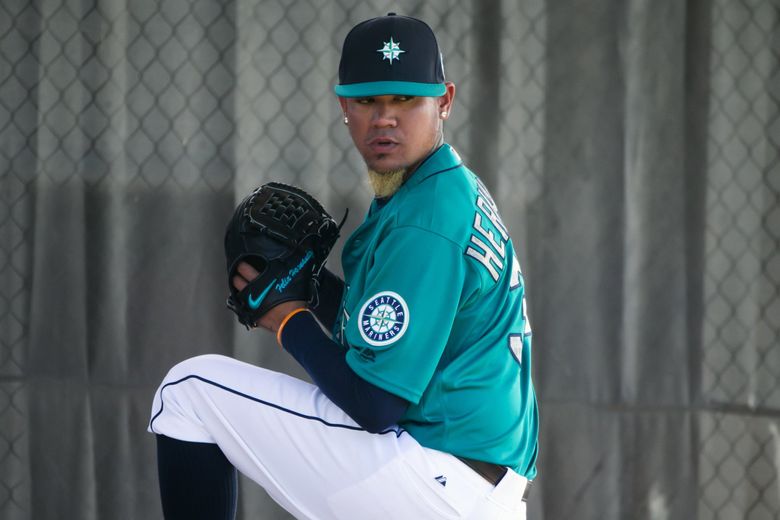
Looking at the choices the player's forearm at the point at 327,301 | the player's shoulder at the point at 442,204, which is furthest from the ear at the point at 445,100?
the player's forearm at the point at 327,301

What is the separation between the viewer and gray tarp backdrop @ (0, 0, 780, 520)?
2812 mm

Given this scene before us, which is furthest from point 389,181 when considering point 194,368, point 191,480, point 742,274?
point 742,274

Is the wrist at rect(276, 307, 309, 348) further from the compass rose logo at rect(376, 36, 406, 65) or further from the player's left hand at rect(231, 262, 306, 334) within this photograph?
the compass rose logo at rect(376, 36, 406, 65)

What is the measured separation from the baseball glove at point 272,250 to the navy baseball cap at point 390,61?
250 mm

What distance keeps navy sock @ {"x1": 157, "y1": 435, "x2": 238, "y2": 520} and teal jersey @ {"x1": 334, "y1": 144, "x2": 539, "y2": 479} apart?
0.33 meters

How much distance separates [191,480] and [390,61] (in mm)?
838

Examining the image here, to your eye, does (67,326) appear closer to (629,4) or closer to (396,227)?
(396,227)

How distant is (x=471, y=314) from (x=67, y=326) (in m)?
1.59

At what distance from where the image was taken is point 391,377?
5.13 ft

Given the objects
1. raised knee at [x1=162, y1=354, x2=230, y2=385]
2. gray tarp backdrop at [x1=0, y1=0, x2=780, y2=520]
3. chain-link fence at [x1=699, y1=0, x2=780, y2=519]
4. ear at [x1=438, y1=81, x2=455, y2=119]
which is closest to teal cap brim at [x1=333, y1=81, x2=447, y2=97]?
ear at [x1=438, y1=81, x2=455, y2=119]

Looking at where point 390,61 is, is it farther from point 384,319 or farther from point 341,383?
point 341,383

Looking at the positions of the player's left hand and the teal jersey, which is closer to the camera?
the teal jersey

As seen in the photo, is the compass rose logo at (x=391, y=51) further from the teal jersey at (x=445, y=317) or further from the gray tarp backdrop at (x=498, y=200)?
the gray tarp backdrop at (x=498, y=200)

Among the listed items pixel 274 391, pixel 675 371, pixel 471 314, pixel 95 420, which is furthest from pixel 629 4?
pixel 95 420
